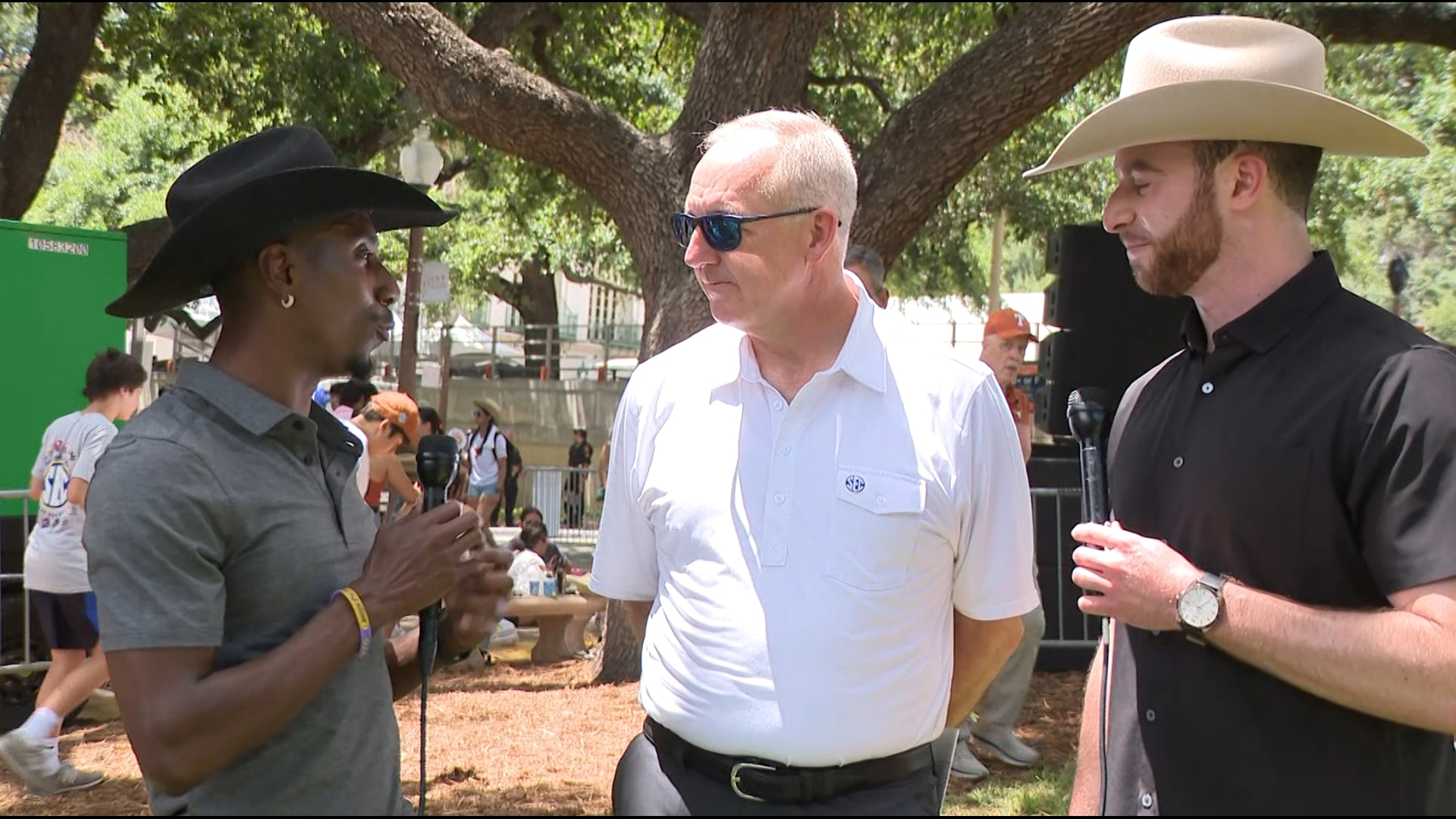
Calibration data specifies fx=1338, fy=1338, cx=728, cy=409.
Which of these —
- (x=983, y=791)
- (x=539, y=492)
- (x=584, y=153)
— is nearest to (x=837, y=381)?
(x=983, y=791)

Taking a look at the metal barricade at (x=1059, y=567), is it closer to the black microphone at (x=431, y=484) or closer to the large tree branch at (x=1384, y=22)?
the large tree branch at (x=1384, y=22)

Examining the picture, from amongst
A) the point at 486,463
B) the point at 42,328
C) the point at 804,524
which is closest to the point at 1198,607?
the point at 804,524

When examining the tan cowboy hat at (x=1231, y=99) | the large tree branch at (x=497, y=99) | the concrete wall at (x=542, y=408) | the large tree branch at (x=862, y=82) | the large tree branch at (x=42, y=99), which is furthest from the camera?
the concrete wall at (x=542, y=408)

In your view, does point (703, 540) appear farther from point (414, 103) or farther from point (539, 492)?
point (539, 492)

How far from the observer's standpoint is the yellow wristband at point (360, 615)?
222cm

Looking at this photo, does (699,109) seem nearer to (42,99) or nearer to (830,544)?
(830,544)

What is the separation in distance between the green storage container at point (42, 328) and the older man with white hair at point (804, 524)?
24.6 ft

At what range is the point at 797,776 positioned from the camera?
260 cm

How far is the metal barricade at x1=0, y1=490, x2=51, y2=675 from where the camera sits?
7988 millimetres

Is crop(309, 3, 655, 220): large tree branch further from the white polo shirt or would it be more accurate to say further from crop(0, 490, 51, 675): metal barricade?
the white polo shirt

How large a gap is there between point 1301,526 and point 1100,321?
24.9 ft

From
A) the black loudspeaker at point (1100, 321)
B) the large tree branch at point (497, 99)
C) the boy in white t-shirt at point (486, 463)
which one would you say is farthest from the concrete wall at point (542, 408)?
the large tree branch at point (497, 99)

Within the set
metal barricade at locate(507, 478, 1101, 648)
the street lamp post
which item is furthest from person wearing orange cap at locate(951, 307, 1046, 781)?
the street lamp post

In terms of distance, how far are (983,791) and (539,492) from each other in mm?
14690
